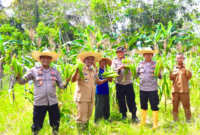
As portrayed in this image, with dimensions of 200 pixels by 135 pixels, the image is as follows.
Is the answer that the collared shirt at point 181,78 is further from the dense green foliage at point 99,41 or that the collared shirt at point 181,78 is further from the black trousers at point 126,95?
the black trousers at point 126,95

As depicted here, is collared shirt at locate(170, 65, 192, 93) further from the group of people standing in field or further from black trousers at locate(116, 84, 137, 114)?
black trousers at locate(116, 84, 137, 114)

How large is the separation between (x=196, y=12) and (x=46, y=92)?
13.9 m

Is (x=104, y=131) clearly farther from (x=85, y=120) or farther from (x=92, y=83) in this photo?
(x=92, y=83)

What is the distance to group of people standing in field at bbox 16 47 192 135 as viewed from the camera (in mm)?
2182

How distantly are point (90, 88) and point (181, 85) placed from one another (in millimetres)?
1659

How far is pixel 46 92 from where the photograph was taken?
2.17 meters

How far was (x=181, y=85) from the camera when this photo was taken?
278 centimetres

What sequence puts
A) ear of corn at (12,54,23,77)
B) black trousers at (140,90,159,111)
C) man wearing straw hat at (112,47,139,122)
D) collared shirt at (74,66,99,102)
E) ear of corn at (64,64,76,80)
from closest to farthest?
ear of corn at (12,54,23,77) < ear of corn at (64,64,76,80) < collared shirt at (74,66,99,102) < black trousers at (140,90,159,111) < man wearing straw hat at (112,47,139,122)

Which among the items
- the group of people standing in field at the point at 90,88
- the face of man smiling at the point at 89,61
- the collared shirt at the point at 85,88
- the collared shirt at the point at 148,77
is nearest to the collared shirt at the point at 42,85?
the group of people standing in field at the point at 90,88

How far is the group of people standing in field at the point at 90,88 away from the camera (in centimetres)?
218

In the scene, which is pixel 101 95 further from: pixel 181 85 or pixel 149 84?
pixel 181 85

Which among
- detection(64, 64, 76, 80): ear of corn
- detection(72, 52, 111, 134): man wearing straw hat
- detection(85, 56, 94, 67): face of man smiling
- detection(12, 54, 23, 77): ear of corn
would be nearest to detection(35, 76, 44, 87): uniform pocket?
detection(12, 54, 23, 77): ear of corn

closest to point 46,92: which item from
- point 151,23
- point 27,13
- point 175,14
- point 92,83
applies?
point 92,83

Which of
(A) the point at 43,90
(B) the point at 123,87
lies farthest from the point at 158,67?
(A) the point at 43,90
